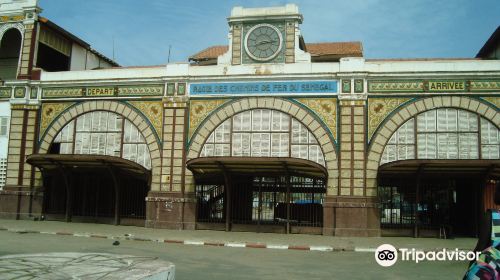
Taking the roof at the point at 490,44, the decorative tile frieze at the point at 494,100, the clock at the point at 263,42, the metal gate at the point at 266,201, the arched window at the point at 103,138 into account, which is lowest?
the metal gate at the point at 266,201

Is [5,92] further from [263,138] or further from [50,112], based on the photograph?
[263,138]

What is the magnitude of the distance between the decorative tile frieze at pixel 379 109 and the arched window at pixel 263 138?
224 cm

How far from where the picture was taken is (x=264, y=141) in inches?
814

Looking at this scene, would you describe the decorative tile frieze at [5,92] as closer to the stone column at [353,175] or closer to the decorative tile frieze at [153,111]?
the decorative tile frieze at [153,111]

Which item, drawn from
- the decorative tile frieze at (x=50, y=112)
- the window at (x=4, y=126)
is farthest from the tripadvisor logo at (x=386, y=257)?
the window at (x=4, y=126)

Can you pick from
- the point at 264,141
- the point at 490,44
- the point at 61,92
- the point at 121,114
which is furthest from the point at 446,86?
the point at 61,92

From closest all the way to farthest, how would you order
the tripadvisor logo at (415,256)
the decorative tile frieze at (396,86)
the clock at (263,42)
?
the tripadvisor logo at (415,256)
the decorative tile frieze at (396,86)
the clock at (263,42)

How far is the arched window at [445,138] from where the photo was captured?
63.2ft

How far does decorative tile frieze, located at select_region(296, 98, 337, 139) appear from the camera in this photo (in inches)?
791

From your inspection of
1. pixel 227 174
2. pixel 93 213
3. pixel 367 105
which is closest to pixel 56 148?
pixel 93 213

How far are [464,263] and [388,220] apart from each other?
8044 millimetres

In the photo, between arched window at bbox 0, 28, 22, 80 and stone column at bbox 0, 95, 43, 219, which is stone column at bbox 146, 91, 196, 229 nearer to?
stone column at bbox 0, 95, 43, 219

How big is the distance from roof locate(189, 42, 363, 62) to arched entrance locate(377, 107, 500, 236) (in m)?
7.45

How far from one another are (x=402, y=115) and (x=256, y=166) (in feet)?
19.7
